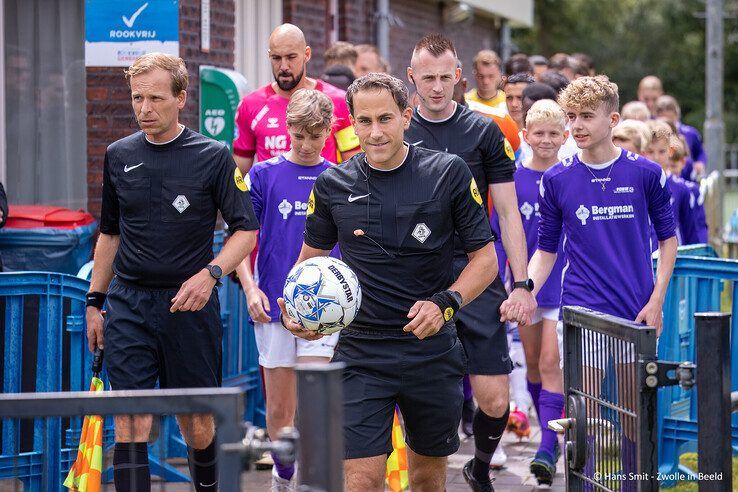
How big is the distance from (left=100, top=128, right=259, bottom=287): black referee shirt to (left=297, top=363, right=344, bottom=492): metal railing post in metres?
2.79

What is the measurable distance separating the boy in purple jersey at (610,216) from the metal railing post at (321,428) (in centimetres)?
341

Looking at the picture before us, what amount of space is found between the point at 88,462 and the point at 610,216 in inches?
110

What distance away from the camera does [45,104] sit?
9555 millimetres

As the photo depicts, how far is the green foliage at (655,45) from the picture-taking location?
56219 mm

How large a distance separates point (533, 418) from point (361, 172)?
4812mm

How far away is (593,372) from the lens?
445 centimetres

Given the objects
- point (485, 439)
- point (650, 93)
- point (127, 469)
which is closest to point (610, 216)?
point (485, 439)

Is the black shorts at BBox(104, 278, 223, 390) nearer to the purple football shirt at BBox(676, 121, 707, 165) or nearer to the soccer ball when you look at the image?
the soccer ball

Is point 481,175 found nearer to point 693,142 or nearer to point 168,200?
point 168,200

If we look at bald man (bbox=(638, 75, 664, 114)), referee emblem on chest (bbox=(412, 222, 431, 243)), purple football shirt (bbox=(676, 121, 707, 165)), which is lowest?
referee emblem on chest (bbox=(412, 222, 431, 243))

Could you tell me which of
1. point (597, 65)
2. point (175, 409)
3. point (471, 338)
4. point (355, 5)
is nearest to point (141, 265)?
point (471, 338)

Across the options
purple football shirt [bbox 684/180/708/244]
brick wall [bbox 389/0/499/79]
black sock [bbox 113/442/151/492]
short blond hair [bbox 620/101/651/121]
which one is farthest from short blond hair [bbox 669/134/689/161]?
black sock [bbox 113/442/151/492]

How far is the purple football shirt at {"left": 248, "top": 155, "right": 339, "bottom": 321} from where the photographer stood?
6859mm

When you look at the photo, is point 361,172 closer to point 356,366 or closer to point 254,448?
point 356,366
